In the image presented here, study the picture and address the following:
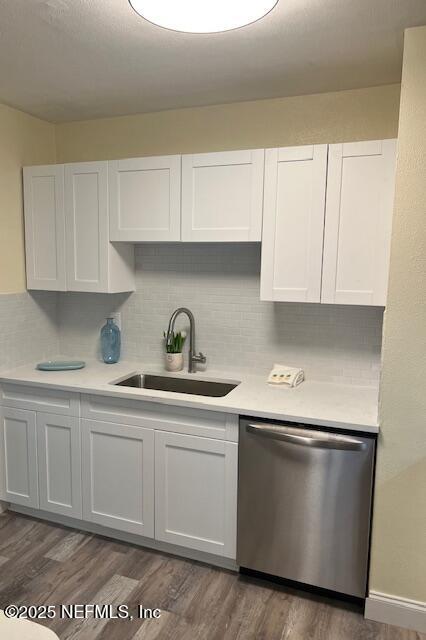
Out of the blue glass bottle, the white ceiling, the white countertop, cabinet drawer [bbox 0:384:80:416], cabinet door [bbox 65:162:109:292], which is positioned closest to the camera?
the white ceiling

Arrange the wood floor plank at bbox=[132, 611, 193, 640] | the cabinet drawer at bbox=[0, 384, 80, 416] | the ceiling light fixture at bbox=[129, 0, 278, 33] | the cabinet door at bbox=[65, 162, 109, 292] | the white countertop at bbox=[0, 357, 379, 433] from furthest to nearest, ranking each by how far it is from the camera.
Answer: the cabinet door at bbox=[65, 162, 109, 292] < the cabinet drawer at bbox=[0, 384, 80, 416] < the white countertop at bbox=[0, 357, 379, 433] < the wood floor plank at bbox=[132, 611, 193, 640] < the ceiling light fixture at bbox=[129, 0, 278, 33]

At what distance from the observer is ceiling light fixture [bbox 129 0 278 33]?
142cm

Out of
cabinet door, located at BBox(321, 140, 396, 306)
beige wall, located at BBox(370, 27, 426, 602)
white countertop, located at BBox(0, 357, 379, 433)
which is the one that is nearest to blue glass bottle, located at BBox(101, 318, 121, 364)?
white countertop, located at BBox(0, 357, 379, 433)

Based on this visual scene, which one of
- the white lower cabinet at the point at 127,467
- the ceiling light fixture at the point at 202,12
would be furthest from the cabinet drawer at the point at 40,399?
the ceiling light fixture at the point at 202,12

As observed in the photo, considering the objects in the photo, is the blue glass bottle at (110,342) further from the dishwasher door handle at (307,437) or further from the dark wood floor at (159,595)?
the dishwasher door handle at (307,437)

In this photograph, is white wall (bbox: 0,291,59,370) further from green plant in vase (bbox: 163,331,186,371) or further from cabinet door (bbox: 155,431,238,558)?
cabinet door (bbox: 155,431,238,558)

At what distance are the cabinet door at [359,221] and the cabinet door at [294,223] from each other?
5cm

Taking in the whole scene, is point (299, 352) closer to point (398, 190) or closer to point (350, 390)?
point (350, 390)

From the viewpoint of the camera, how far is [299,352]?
2.66 metres

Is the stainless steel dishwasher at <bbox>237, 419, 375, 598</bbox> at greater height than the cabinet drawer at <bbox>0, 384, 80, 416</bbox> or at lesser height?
lesser

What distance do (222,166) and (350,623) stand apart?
2237mm

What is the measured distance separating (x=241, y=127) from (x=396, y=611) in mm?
2543

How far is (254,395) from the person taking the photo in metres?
2.33

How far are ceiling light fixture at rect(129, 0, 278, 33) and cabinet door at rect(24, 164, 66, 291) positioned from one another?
1.45m
